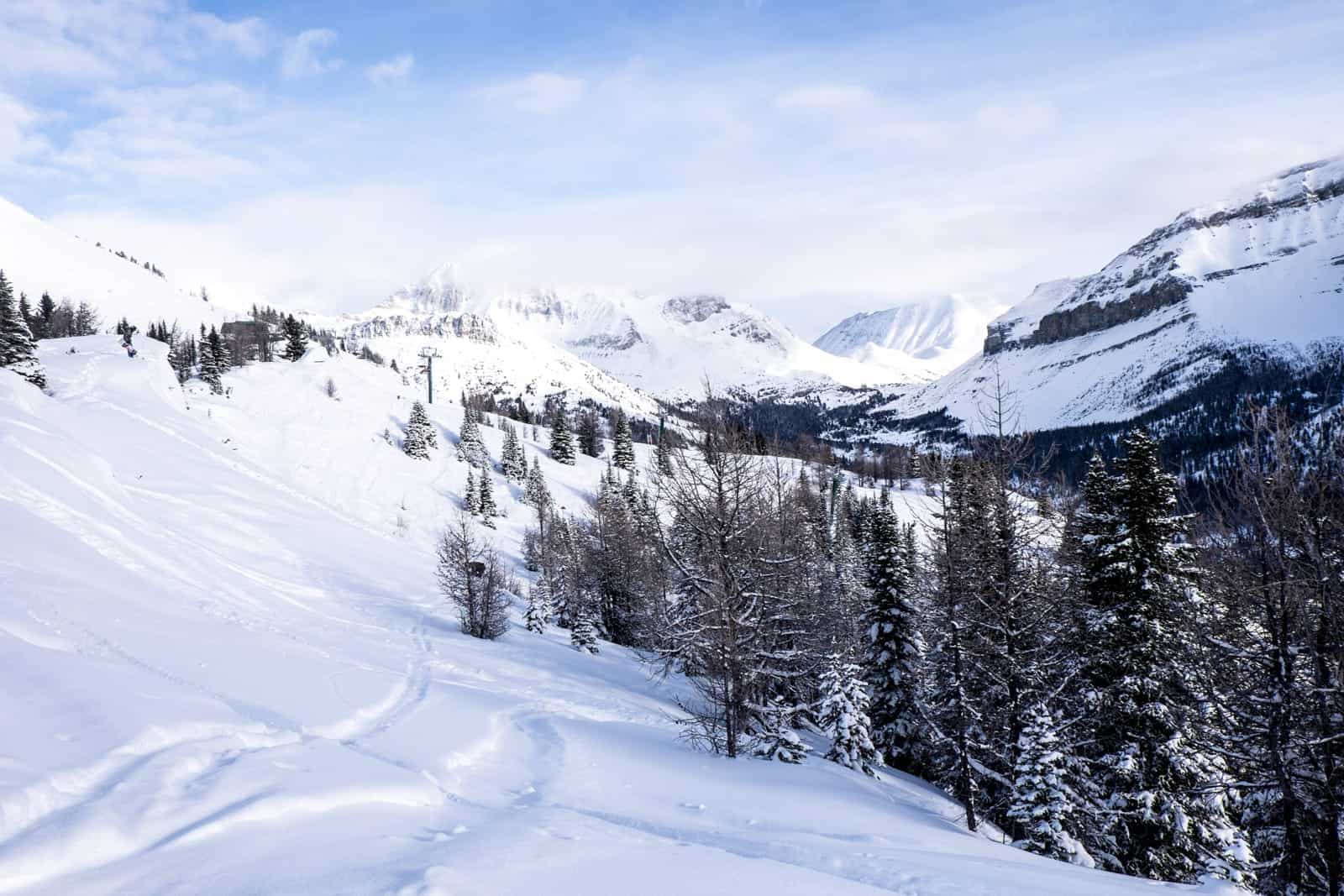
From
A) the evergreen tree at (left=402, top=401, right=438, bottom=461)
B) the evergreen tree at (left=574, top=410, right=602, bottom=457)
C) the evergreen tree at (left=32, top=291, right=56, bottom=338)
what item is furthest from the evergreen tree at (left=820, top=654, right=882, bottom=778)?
the evergreen tree at (left=32, top=291, right=56, bottom=338)

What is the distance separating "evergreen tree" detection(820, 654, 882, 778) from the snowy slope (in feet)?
470

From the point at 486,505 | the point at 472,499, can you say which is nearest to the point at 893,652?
the point at 486,505

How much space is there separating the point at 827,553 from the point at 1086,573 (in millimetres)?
26308

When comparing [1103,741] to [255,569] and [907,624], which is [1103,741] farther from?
[255,569]

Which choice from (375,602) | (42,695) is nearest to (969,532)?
(42,695)

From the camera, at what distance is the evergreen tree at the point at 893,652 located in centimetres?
2375

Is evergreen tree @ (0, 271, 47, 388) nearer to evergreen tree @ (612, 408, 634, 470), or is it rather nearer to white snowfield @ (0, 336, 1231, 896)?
white snowfield @ (0, 336, 1231, 896)

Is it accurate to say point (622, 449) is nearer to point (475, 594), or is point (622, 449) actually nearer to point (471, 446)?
point (471, 446)

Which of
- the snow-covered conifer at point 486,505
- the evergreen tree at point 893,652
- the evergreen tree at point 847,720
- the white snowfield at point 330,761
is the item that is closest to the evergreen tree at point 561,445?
the snow-covered conifer at point 486,505

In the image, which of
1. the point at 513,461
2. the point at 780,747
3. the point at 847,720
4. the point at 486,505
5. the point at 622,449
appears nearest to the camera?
the point at 780,747

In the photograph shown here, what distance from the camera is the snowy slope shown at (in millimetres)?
129750

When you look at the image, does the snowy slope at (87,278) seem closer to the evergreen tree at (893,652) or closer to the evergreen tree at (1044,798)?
the evergreen tree at (893,652)

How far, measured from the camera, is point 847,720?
18422mm

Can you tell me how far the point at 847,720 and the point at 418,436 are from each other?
224 feet
